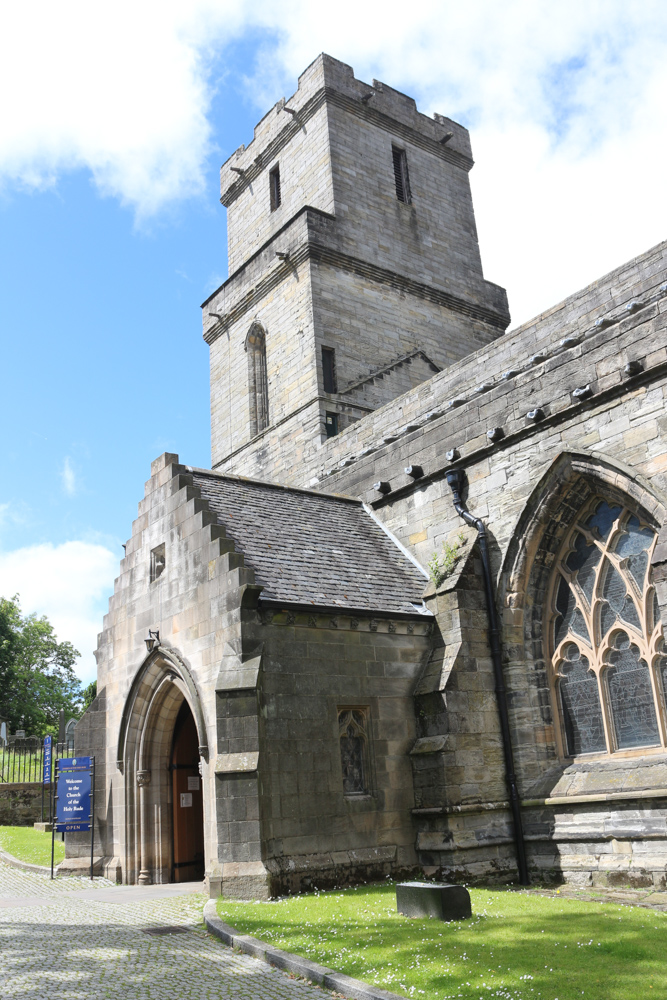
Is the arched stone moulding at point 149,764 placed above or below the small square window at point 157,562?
below

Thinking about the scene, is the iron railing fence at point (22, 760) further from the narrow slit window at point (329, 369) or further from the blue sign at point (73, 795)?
the narrow slit window at point (329, 369)

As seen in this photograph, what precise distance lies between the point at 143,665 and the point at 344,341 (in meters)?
12.1

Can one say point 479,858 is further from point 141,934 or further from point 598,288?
point 598,288

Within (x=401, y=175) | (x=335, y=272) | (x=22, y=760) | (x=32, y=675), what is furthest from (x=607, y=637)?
(x=32, y=675)

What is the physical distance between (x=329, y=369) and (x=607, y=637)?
1304cm

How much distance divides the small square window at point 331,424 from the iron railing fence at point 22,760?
1139cm

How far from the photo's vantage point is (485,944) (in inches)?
294

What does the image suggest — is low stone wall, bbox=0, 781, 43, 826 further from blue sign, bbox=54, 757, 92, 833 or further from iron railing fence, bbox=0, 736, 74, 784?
A: blue sign, bbox=54, 757, 92, 833

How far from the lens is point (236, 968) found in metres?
7.45

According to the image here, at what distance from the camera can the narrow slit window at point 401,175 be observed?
89.0 ft

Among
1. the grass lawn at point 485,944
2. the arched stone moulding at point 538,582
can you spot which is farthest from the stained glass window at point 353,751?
the arched stone moulding at point 538,582

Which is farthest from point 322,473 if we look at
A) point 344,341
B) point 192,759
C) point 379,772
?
point 379,772

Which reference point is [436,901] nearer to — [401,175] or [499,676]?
[499,676]

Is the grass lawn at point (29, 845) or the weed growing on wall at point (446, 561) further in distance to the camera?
the grass lawn at point (29, 845)
